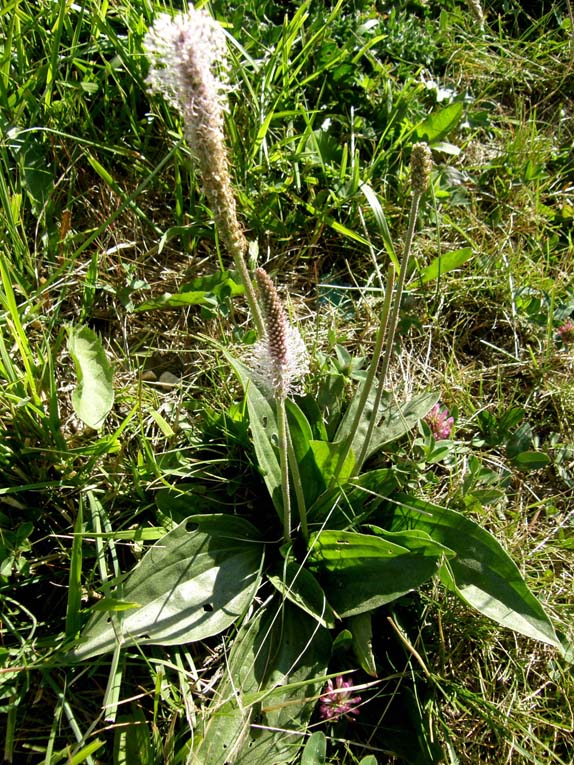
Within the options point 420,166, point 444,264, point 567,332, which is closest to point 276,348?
point 420,166

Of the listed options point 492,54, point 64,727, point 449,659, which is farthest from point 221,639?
point 492,54

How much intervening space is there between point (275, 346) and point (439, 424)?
3.85 feet

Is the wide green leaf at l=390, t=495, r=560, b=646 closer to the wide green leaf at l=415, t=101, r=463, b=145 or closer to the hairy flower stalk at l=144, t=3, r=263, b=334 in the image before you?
the hairy flower stalk at l=144, t=3, r=263, b=334

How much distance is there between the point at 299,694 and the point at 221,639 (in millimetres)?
330

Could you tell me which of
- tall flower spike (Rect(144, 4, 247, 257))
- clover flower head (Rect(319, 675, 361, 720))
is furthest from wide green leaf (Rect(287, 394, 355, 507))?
tall flower spike (Rect(144, 4, 247, 257))

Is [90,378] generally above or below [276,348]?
below

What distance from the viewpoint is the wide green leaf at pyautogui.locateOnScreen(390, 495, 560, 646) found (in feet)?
6.25

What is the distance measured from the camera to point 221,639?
6.98 feet

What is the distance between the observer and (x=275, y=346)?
1.54 metres

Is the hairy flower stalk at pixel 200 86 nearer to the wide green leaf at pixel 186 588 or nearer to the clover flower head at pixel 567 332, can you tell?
the wide green leaf at pixel 186 588

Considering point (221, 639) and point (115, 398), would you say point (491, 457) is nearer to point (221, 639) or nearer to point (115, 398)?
point (221, 639)

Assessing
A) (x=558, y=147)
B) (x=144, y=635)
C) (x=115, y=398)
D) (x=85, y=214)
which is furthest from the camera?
(x=558, y=147)

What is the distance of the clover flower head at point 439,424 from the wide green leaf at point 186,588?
84 centimetres

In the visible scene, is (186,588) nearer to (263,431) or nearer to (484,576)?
(263,431)
